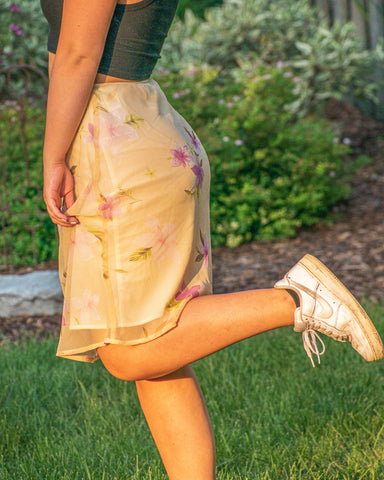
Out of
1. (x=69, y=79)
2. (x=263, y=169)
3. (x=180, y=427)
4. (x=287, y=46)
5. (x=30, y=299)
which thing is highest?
(x=69, y=79)

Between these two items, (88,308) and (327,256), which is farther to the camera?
(327,256)

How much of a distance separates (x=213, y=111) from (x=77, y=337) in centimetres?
454

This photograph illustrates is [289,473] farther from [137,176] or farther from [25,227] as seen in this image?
[25,227]

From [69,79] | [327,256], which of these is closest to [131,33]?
[69,79]

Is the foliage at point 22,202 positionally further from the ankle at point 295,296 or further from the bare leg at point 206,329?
the ankle at point 295,296

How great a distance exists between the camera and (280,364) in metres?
2.85

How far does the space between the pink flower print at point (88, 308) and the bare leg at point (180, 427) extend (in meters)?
0.29

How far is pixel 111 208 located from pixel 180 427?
604mm

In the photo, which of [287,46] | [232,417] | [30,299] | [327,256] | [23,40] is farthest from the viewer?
[287,46]

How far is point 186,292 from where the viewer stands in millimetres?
1472

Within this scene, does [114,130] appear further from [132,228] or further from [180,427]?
[180,427]

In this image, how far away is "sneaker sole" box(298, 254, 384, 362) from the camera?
4.55 feet

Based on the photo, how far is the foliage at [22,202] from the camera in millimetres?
4961

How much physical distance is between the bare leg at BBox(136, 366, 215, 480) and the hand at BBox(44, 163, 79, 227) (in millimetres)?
493
